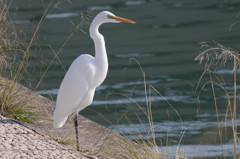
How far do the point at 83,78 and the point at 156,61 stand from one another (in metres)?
4.14

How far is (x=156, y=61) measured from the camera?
806 cm

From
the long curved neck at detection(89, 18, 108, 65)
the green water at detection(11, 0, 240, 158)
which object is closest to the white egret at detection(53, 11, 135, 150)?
the long curved neck at detection(89, 18, 108, 65)

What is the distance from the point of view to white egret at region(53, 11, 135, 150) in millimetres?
4020

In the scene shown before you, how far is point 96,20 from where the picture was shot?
13.3 feet

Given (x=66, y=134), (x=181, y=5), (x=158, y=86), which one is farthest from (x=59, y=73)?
(x=181, y=5)

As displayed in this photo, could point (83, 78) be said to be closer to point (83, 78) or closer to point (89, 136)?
point (83, 78)

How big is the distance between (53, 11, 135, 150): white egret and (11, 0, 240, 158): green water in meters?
0.20

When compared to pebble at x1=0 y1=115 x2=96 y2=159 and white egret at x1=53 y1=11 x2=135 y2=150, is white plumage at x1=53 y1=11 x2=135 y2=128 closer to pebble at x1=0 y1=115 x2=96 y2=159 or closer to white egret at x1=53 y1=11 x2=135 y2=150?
white egret at x1=53 y1=11 x2=135 y2=150

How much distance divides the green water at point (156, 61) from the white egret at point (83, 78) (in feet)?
0.66

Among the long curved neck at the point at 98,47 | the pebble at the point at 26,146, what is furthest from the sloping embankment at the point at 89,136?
the long curved neck at the point at 98,47

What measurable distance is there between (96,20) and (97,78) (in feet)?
1.48

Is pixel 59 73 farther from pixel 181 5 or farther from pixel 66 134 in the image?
pixel 181 5

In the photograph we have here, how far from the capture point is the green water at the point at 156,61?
5441 millimetres

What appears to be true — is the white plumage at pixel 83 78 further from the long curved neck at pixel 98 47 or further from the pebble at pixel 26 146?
the pebble at pixel 26 146
